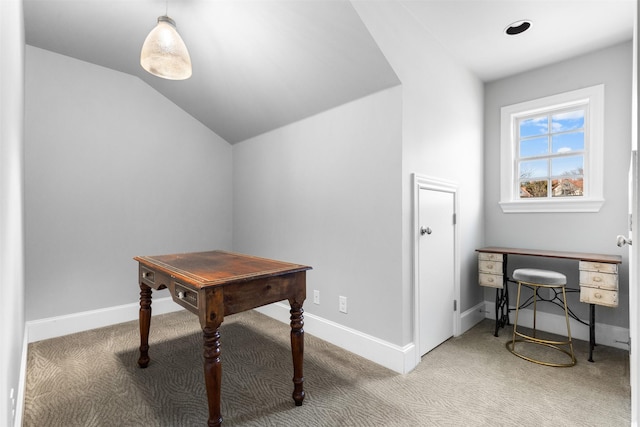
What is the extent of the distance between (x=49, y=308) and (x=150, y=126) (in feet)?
6.66

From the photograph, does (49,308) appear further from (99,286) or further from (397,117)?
(397,117)

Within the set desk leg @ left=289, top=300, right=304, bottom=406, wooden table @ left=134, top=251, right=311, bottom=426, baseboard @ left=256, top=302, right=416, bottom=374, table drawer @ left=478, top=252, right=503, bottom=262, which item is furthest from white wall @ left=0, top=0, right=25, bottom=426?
Answer: table drawer @ left=478, top=252, right=503, bottom=262

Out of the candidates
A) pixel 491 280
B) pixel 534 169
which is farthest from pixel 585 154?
pixel 491 280

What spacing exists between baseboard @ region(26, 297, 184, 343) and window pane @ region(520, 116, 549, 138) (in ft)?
14.3

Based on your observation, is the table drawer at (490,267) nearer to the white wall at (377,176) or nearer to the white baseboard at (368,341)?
the white wall at (377,176)

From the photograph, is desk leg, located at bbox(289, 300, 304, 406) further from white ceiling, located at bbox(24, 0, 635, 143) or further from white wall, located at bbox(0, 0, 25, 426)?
white ceiling, located at bbox(24, 0, 635, 143)

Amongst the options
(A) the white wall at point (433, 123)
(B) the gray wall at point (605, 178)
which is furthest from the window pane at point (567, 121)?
(A) the white wall at point (433, 123)

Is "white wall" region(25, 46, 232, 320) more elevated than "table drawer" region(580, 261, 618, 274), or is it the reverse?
"white wall" region(25, 46, 232, 320)

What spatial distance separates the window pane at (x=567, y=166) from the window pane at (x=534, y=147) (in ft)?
0.48

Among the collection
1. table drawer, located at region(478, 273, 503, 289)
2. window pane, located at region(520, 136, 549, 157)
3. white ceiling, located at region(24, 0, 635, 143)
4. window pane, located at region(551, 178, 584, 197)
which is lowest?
table drawer, located at region(478, 273, 503, 289)

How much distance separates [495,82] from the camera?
3348 millimetres

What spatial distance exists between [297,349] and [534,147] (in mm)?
3084

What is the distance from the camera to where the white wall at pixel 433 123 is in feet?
7.23

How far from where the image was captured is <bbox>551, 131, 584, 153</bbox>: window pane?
2891 millimetres
